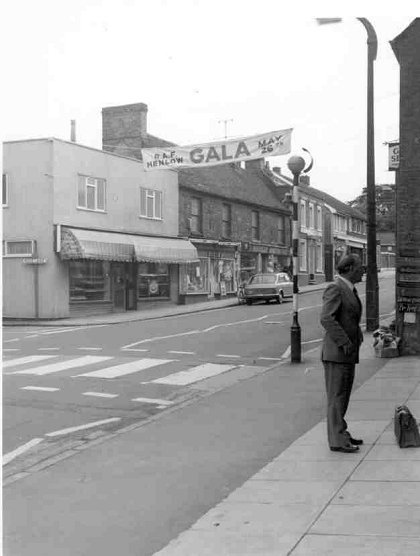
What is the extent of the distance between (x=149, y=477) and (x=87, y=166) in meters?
22.8

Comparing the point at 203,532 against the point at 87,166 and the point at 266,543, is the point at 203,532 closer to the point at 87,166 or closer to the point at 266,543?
the point at 266,543

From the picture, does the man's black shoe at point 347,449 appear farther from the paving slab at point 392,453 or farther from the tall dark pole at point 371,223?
the tall dark pole at point 371,223

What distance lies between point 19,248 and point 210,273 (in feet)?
40.7

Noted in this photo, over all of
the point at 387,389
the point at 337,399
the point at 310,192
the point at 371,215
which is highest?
the point at 310,192

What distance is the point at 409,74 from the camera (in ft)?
43.2

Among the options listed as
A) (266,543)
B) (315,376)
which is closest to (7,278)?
(315,376)

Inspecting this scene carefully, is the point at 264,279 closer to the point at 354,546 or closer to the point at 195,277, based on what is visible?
the point at 195,277

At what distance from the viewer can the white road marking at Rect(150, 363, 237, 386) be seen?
11203mm

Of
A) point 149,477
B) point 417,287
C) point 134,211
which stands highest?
point 134,211

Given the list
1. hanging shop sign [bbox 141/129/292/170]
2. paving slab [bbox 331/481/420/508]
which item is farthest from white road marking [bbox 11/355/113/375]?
paving slab [bbox 331/481/420/508]

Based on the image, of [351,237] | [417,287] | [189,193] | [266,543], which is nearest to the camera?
[266,543]

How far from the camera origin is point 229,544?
4.21 meters

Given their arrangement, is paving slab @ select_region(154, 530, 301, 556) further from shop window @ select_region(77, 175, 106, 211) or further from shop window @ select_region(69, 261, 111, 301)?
shop window @ select_region(77, 175, 106, 211)

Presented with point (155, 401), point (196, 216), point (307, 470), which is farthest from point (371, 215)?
point (196, 216)
